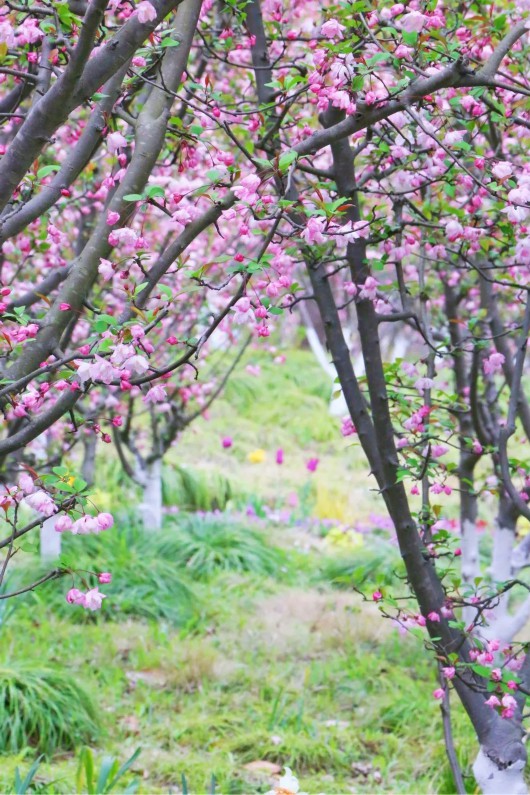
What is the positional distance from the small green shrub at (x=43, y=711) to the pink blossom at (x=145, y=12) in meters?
3.00

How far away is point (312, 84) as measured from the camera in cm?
210

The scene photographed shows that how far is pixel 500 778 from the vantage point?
2.72 metres

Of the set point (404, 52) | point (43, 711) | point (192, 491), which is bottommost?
point (43, 711)

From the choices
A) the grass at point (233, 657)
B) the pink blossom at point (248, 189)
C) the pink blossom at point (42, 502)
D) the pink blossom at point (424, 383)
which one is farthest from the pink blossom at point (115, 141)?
the pink blossom at point (424, 383)

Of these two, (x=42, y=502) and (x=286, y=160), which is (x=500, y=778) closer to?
(x=42, y=502)

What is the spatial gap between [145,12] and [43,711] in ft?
10.1

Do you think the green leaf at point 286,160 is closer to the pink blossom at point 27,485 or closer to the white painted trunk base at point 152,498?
the pink blossom at point 27,485

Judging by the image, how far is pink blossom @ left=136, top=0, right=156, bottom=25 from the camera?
150cm

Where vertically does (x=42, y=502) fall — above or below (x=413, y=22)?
below

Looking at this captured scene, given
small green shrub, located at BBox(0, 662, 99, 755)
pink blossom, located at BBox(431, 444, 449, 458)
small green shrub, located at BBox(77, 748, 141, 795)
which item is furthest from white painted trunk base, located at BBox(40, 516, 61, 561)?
pink blossom, located at BBox(431, 444, 449, 458)

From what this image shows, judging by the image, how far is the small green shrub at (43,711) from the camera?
11.7 ft

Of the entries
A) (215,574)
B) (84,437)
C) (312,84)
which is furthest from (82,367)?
(215,574)

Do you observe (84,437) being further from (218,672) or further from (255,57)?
(255,57)

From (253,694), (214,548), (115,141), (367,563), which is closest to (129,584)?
(214,548)
